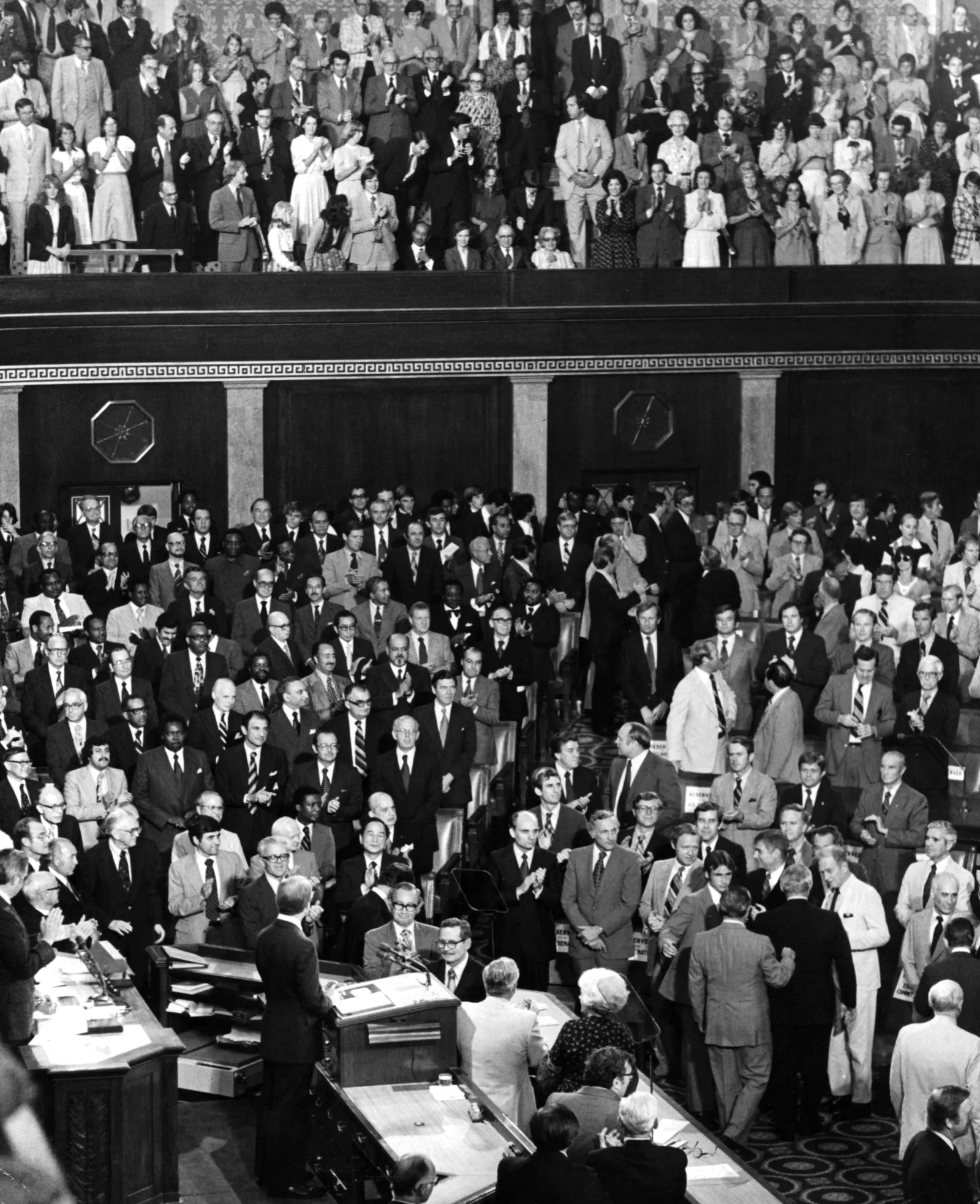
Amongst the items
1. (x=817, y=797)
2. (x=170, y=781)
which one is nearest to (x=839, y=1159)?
(x=817, y=797)

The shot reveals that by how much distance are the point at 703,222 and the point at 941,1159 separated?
13.0 meters

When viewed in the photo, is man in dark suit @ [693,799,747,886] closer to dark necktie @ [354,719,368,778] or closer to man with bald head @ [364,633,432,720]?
dark necktie @ [354,719,368,778]

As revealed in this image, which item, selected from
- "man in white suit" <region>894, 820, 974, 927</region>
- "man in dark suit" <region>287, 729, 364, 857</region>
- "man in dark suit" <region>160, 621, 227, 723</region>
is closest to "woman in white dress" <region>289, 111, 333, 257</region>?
"man in dark suit" <region>160, 621, 227, 723</region>

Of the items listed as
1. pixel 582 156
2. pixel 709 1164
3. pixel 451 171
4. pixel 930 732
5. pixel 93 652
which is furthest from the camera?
pixel 582 156

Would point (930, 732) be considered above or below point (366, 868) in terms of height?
above

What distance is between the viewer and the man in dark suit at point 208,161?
57.0 feet

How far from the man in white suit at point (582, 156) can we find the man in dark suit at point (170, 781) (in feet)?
29.4

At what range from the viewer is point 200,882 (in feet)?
32.0

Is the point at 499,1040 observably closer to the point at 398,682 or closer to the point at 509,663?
the point at 398,682

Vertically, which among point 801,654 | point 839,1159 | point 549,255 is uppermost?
point 549,255

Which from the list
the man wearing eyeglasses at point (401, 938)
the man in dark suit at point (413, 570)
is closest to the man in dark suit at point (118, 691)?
the man in dark suit at point (413, 570)

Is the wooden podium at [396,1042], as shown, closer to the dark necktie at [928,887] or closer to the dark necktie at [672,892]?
the dark necktie at [672,892]

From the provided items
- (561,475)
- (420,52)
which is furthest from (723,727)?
(420,52)

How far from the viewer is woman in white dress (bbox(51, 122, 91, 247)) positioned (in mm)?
16922
